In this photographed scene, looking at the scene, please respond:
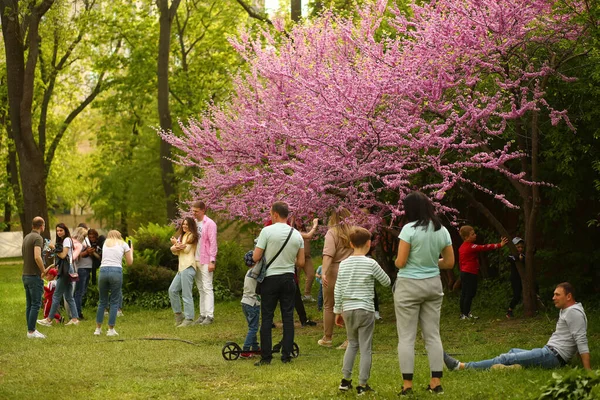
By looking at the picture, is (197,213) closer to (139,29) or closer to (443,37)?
(443,37)

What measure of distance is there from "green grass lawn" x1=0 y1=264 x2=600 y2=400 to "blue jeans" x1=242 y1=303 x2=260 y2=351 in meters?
0.24

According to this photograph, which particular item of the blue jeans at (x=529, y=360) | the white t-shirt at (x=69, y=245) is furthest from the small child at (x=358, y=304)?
the white t-shirt at (x=69, y=245)

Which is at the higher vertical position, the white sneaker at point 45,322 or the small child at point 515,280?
the small child at point 515,280

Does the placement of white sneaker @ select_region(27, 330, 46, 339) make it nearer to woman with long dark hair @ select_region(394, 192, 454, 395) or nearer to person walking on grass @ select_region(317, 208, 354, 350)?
person walking on grass @ select_region(317, 208, 354, 350)

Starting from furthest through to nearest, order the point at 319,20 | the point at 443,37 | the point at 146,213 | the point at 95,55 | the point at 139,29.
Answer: the point at 146,213
the point at 95,55
the point at 139,29
the point at 319,20
the point at 443,37

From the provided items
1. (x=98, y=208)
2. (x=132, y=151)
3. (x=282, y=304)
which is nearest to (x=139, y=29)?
(x=132, y=151)

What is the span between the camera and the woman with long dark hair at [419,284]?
324 inches

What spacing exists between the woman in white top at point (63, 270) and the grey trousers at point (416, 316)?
9007mm

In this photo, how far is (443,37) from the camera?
1393 cm

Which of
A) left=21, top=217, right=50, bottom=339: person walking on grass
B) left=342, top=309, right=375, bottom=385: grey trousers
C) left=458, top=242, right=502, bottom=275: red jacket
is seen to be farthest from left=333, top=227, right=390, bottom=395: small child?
left=21, top=217, right=50, bottom=339: person walking on grass

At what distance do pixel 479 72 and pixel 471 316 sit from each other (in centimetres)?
409

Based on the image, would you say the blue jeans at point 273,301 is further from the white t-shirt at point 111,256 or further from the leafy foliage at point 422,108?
the white t-shirt at point 111,256

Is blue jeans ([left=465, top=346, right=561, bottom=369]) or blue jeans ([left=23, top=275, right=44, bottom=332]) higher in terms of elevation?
blue jeans ([left=23, top=275, right=44, bottom=332])

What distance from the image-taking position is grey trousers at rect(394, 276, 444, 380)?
27.1ft
